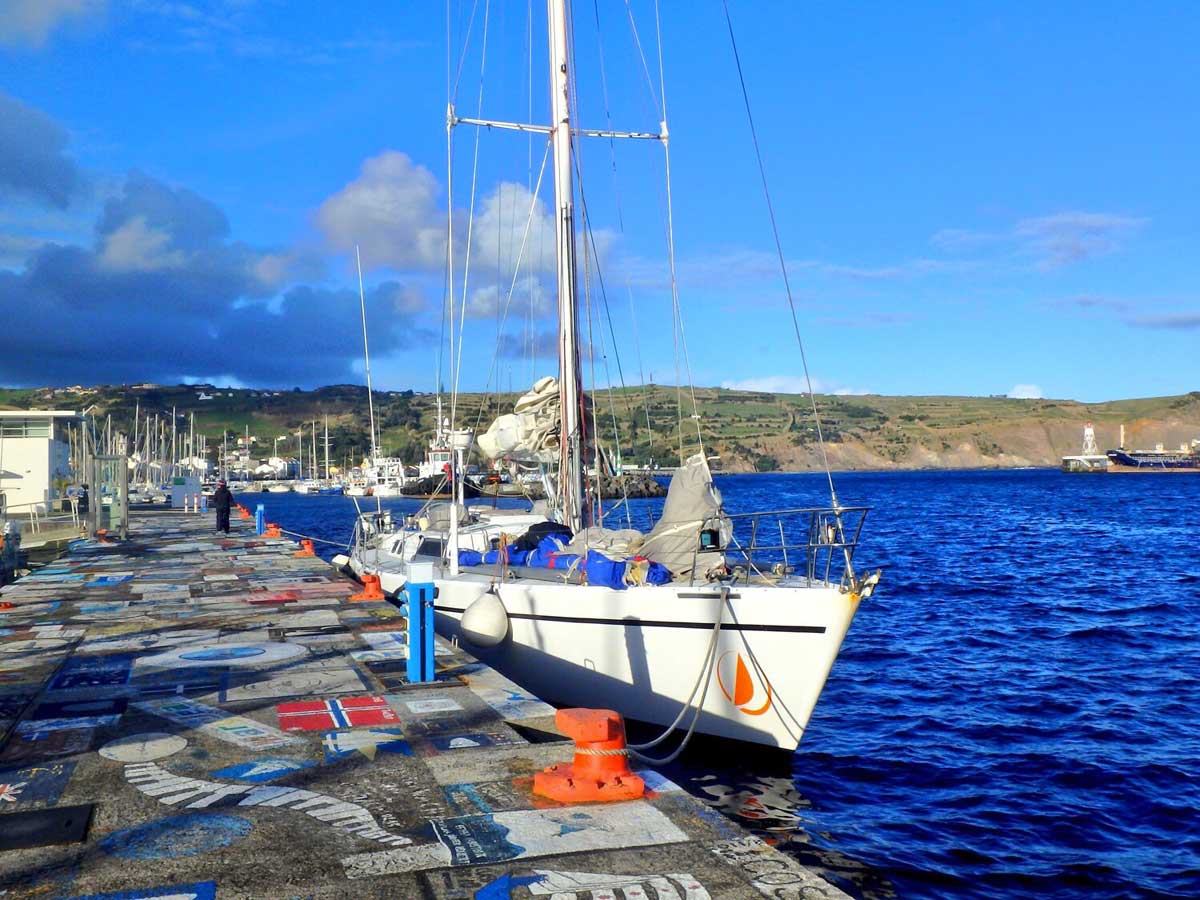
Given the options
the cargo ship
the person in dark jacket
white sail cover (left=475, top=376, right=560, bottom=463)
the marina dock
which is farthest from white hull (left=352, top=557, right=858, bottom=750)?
the cargo ship

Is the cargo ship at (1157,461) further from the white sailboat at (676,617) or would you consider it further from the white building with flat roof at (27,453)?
the white sailboat at (676,617)

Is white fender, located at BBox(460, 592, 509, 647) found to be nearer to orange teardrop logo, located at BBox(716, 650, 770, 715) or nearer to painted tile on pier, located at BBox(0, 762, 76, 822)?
orange teardrop logo, located at BBox(716, 650, 770, 715)

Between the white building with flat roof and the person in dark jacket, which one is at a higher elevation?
the white building with flat roof

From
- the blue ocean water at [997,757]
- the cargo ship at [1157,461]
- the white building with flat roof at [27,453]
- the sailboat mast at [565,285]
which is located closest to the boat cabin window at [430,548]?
the sailboat mast at [565,285]

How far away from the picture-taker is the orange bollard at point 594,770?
684 centimetres

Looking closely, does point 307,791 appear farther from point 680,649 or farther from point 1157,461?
point 1157,461

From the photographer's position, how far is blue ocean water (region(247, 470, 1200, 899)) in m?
9.37

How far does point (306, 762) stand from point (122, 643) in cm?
704

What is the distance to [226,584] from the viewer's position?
20.1 metres

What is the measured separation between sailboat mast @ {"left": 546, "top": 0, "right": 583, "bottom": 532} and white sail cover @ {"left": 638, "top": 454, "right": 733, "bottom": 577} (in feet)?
12.5

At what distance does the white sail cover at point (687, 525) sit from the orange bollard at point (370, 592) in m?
6.20

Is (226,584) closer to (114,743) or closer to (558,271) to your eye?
(558,271)

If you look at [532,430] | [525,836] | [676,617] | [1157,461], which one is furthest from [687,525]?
[1157,461]

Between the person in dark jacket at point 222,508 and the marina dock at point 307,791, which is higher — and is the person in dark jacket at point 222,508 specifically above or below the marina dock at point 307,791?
above
